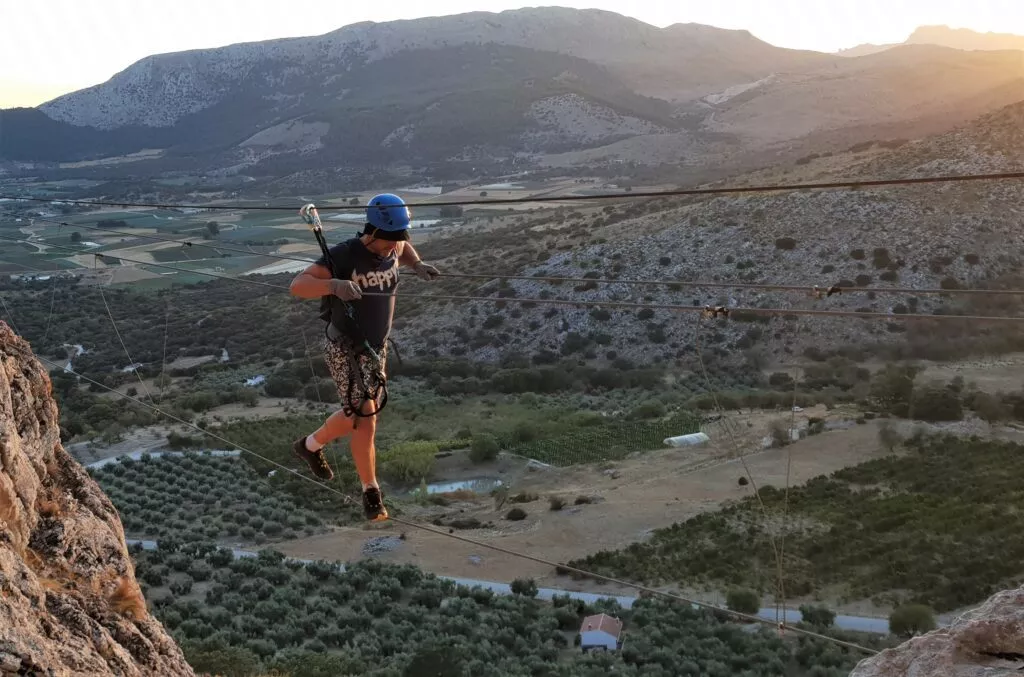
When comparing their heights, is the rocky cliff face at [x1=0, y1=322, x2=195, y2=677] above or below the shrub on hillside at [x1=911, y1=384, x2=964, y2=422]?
above

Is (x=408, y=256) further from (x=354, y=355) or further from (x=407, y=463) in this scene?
(x=407, y=463)

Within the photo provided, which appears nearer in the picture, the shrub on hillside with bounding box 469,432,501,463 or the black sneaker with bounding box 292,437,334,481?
the black sneaker with bounding box 292,437,334,481

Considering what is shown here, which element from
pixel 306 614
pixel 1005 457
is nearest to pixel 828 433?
pixel 1005 457

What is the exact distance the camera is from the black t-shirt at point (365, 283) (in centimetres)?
613

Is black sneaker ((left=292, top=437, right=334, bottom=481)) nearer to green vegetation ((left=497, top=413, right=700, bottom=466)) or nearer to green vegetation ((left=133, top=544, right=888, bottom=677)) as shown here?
green vegetation ((left=133, top=544, right=888, bottom=677))

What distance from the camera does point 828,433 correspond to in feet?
94.5

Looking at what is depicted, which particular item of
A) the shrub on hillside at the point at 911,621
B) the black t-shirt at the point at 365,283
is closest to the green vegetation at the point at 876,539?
the shrub on hillside at the point at 911,621

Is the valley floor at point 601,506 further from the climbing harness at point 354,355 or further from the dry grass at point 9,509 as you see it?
the dry grass at point 9,509

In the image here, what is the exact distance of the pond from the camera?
90.2ft

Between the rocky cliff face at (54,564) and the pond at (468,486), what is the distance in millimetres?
21638

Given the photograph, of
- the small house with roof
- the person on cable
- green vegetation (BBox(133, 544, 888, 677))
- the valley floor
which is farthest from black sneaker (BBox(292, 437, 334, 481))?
the valley floor

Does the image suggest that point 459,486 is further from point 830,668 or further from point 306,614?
point 830,668

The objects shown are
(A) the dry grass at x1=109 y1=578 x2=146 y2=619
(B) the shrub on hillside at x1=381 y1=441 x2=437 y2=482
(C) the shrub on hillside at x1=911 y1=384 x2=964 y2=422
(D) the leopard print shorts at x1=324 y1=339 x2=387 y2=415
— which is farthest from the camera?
(C) the shrub on hillside at x1=911 y1=384 x2=964 y2=422

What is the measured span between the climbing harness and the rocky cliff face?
1.75 meters
